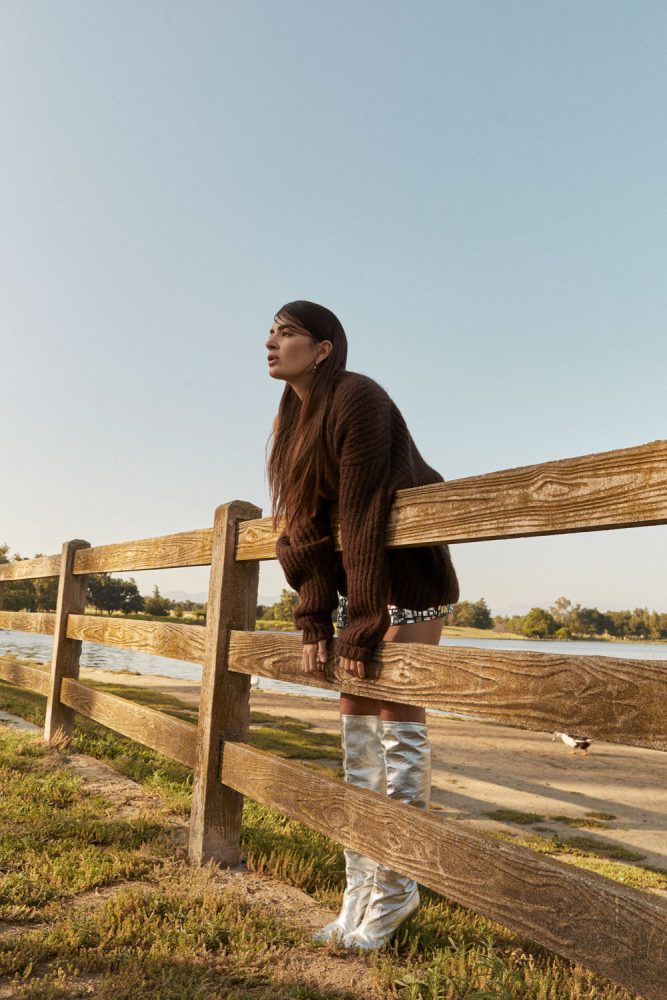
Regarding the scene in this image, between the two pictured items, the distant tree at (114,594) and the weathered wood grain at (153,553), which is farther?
the distant tree at (114,594)

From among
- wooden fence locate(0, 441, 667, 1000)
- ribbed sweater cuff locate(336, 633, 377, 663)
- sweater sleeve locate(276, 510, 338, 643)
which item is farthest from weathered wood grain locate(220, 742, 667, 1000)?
sweater sleeve locate(276, 510, 338, 643)

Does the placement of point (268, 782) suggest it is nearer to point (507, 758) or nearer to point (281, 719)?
point (507, 758)

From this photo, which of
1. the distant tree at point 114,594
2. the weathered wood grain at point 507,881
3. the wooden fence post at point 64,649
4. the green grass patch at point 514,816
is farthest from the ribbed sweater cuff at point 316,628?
the distant tree at point 114,594

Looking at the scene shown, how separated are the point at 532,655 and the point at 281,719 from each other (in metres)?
7.81

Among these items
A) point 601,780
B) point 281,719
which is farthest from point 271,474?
point 281,719

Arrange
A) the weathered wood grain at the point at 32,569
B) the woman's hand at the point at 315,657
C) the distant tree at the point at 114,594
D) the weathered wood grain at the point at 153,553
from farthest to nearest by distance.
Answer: the distant tree at the point at 114,594 < the weathered wood grain at the point at 32,569 < the weathered wood grain at the point at 153,553 < the woman's hand at the point at 315,657

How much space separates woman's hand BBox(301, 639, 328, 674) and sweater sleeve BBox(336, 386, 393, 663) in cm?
12

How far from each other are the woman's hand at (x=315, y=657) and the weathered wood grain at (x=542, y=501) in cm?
48

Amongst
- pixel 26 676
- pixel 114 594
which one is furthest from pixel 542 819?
pixel 114 594

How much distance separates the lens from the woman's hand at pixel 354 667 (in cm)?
237

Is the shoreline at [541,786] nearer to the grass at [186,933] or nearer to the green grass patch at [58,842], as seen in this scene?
the grass at [186,933]

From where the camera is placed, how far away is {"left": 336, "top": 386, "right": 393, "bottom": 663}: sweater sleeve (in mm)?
2348

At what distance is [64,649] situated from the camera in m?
5.83

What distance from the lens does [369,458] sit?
245 centimetres
